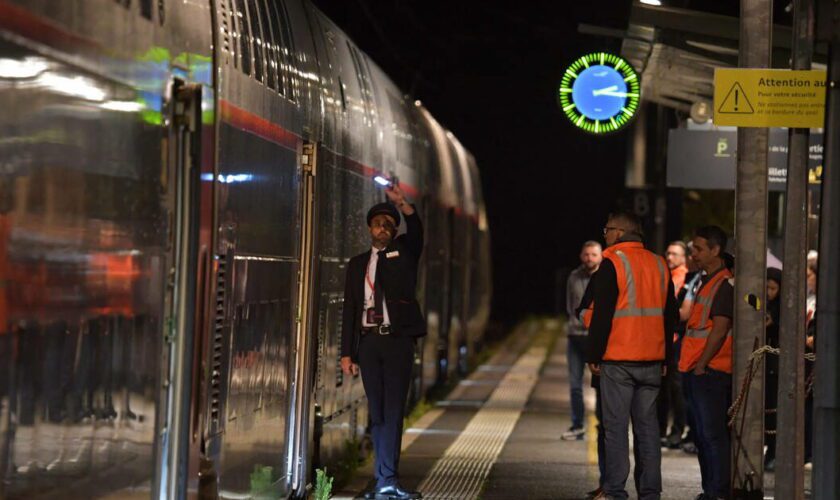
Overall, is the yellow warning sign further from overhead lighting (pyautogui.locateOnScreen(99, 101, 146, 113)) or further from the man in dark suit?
overhead lighting (pyautogui.locateOnScreen(99, 101, 146, 113))

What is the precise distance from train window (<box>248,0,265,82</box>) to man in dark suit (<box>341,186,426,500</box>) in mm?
2510

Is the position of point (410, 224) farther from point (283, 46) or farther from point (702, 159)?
point (702, 159)

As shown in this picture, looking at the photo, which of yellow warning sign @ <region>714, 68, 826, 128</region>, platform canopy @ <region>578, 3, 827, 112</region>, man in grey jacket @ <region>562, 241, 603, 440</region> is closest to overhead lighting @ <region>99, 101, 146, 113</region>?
yellow warning sign @ <region>714, 68, 826, 128</region>

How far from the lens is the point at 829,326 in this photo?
766 centimetres

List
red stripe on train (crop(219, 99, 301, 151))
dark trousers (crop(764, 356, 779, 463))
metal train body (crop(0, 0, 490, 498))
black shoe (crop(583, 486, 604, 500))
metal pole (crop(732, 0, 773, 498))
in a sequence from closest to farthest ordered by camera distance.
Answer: metal train body (crop(0, 0, 490, 498))
red stripe on train (crop(219, 99, 301, 151))
metal pole (crop(732, 0, 773, 498))
black shoe (crop(583, 486, 604, 500))
dark trousers (crop(764, 356, 779, 463))

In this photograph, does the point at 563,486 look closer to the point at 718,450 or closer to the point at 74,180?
the point at 718,450

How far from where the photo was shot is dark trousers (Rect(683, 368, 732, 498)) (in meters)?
10.2

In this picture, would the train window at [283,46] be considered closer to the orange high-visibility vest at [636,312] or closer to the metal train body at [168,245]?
the metal train body at [168,245]

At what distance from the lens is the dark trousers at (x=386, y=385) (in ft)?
33.2

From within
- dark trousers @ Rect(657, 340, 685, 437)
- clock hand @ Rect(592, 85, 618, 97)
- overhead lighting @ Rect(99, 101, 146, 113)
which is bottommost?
dark trousers @ Rect(657, 340, 685, 437)

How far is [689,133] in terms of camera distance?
13.8 metres

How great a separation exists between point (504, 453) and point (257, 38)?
22.0ft

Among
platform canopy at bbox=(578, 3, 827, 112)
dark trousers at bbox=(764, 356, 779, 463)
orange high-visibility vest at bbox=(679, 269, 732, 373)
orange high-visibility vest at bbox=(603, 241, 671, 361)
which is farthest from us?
dark trousers at bbox=(764, 356, 779, 463)

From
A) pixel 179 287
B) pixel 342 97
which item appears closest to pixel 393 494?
pixel 342 97
